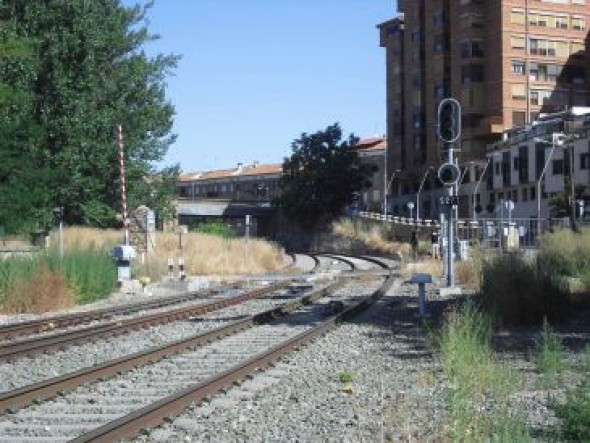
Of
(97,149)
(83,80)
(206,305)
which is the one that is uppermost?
(83,80)

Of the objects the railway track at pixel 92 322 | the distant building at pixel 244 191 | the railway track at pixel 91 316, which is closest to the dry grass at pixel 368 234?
the distant building at pixel 244 191

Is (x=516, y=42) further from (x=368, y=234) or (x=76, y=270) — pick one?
(x=76, y=270)

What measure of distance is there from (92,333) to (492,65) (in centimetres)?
8397

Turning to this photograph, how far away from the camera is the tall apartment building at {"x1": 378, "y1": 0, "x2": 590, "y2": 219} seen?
94938 mm

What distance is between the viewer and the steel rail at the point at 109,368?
10156mm

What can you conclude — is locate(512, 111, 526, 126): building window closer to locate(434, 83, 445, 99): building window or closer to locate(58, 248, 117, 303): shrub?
locate(434, 83, 445, 99): building window

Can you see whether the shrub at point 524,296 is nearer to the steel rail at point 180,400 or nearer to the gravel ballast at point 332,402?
the gravel ballast at point 332,402

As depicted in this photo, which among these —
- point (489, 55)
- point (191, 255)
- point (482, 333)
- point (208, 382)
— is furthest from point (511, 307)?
point (489, 55)

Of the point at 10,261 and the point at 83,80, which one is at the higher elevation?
the point at 83,80

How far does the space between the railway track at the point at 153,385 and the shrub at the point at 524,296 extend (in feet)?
10.4

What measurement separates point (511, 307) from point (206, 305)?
8.54 meters

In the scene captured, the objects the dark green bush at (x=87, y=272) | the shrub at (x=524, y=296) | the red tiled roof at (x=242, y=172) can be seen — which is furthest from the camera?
the red tiled roof at (x=242, y=172)

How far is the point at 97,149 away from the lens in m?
43.9

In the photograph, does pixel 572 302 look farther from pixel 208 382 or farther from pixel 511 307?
pixel 208 382
